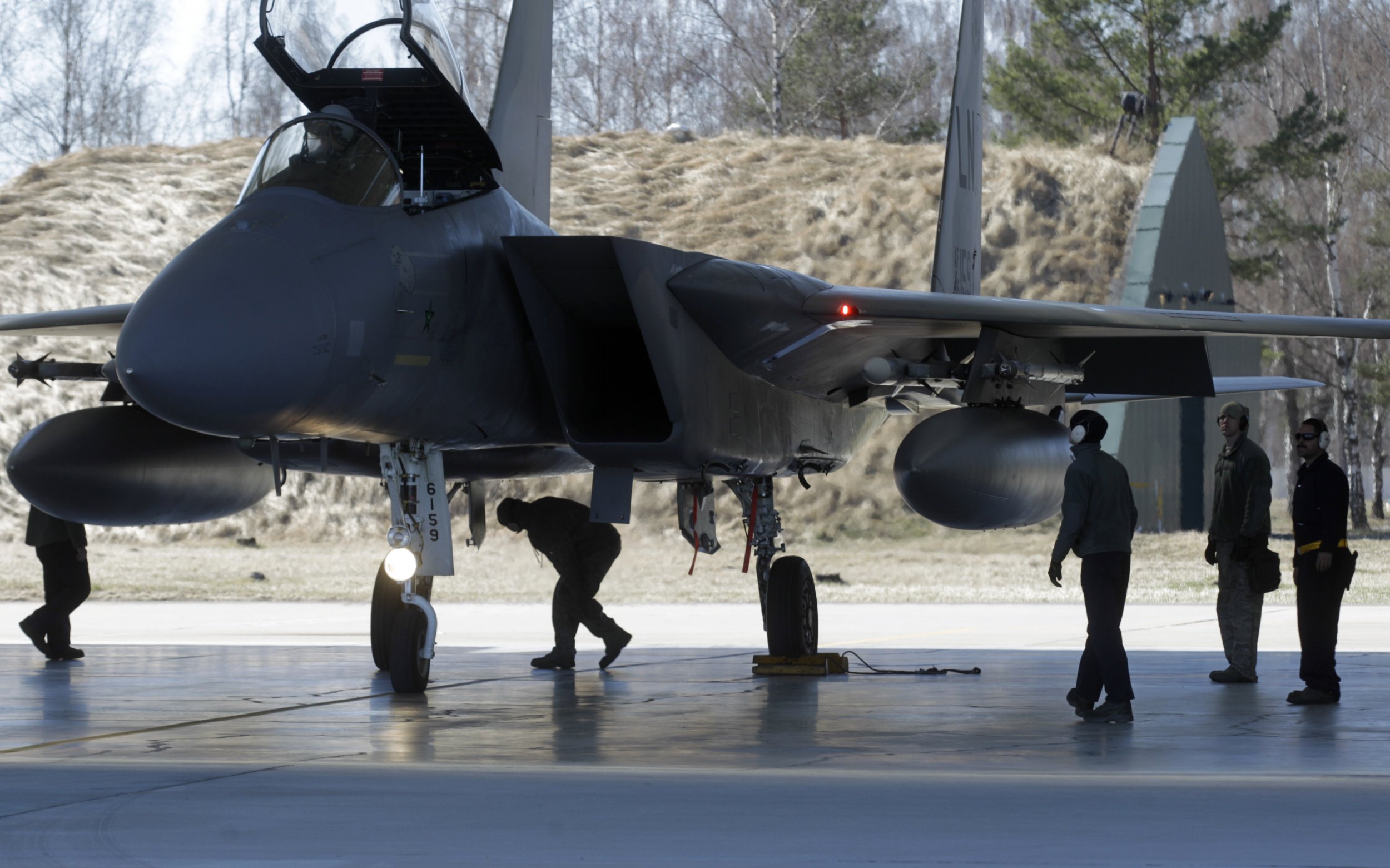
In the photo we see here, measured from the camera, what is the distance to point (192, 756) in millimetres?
7113

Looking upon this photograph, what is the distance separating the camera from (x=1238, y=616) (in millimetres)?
10484

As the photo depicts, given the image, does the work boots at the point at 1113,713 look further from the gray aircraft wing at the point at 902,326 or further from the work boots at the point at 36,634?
the work boots at the point at 36,634

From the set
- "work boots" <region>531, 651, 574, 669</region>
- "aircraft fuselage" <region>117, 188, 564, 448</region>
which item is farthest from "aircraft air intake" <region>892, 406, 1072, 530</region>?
"work boots" <region>531, 651, 574, 669</region>

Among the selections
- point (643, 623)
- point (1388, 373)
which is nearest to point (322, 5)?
point (643, 623)

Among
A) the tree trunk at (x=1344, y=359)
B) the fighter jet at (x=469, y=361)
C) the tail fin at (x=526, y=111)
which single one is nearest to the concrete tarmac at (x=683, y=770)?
the fighter jet at (x=469, y=361)

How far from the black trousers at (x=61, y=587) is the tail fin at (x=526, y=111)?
4589 mm

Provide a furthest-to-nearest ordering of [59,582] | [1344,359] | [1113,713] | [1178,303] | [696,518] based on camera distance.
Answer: [1344,359] → [1178,303] → [59,582] → [696,518] → [1113,713]

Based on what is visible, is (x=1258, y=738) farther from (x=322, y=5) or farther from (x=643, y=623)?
(x=643, y=623)

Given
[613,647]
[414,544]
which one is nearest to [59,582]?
[613,647]

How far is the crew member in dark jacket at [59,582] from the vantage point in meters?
12.8

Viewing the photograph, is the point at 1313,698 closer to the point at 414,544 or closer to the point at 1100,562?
the point at 1100,562

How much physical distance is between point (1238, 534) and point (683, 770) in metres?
5.24

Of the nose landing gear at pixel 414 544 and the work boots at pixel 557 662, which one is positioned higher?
the nose landing gear at pixel 414 544

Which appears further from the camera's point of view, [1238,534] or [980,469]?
[1238,534]
